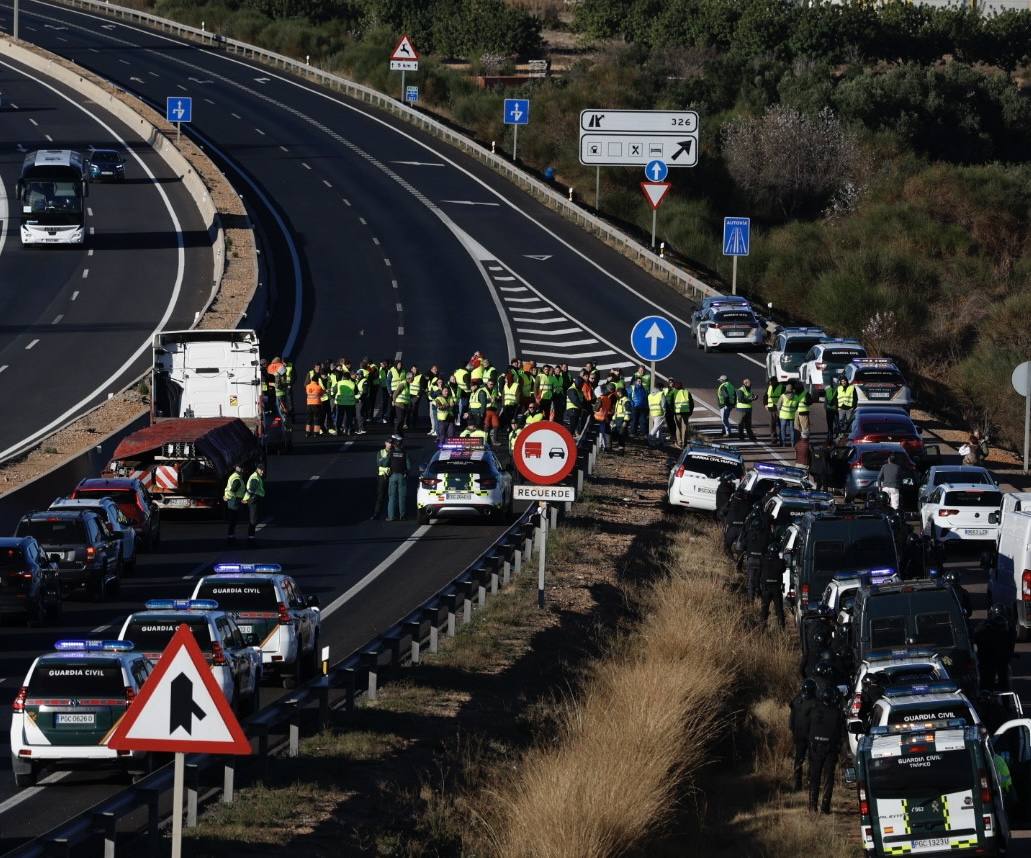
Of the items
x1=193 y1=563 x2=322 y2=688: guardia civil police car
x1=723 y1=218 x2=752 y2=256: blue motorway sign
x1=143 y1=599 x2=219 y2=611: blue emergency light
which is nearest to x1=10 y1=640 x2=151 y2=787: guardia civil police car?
x1=143 y1=599 x2=219 y2=611: blue emergency light

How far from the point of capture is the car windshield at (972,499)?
3284 cm

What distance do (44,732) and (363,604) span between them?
10512mm

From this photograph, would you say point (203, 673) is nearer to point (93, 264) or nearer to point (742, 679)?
point (742, 679)

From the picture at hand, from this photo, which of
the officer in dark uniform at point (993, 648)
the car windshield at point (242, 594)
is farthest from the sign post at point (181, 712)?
the officer in dark uniform at point (993, 648)

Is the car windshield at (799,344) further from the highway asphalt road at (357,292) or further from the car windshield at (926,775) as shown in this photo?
the car windshield at (926,775)

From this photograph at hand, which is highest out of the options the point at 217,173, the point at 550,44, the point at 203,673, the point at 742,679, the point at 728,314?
the point at 550,44

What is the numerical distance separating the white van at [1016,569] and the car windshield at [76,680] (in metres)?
12.6

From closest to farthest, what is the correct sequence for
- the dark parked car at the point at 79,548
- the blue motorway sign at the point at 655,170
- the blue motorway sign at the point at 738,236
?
the dark parked car at the point at 79,548 → the blue motorway sign at the point at 738,236 → the blue motorway sign at the point at 655,170

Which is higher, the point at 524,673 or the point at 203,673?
the point at 203,673

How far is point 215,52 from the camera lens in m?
115

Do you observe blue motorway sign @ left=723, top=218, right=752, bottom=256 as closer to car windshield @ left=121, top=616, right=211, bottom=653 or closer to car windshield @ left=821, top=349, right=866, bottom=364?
car windshield @ left=821, top=349, right=866, bottom=364

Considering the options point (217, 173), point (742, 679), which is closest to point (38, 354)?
point (217, 173)

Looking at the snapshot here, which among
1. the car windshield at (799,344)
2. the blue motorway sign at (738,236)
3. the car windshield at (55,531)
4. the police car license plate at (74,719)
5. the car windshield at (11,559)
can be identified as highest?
the blue motorway sign at (738,236)

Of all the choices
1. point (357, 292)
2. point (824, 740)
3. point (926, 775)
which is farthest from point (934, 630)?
point (357, 292)
